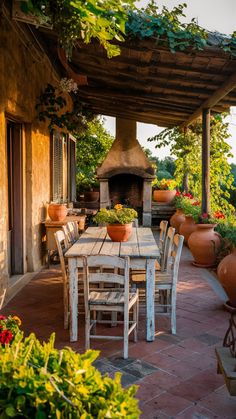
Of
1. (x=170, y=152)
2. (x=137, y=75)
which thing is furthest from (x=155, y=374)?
(x=170, y=152)

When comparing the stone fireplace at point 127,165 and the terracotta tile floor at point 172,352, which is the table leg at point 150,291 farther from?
the stone fireplace at point 127,165

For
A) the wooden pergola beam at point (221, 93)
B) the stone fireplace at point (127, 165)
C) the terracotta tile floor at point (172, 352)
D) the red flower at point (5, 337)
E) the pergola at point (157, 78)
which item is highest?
the pergola at point (157, 78)

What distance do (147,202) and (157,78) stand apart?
4627 mm

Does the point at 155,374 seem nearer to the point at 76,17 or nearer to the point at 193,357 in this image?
the point at 193,357

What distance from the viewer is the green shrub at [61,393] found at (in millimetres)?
→ 1193

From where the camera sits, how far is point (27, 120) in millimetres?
5559

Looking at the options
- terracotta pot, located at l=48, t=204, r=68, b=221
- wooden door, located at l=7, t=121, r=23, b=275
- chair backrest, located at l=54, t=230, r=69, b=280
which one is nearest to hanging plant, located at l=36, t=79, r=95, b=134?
wooden door, located at l=7, t=121, r=23, b=275

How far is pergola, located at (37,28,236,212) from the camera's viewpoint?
484 cm

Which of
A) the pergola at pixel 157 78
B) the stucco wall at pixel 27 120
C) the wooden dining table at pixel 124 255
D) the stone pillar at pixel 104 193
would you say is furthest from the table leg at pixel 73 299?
the stone pillar at pixel 104 193

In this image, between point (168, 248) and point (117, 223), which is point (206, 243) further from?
point (117, 223)

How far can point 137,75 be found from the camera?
602 centimetres

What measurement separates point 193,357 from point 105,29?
8.28 ft

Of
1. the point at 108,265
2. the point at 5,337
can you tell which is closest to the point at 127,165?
the point at 108,265

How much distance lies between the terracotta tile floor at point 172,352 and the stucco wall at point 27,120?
71cm
